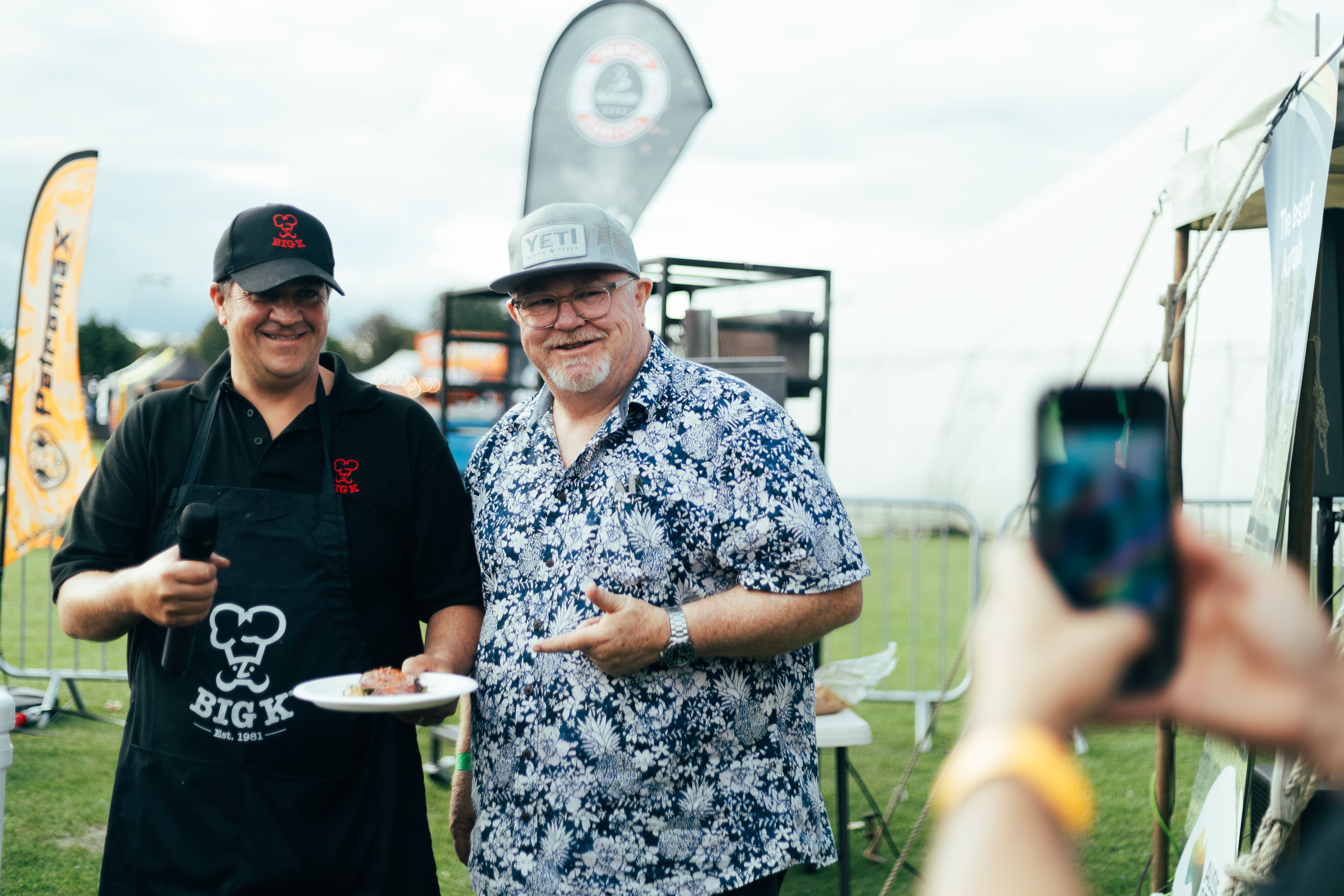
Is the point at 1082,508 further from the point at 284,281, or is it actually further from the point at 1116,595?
the point at 284,281

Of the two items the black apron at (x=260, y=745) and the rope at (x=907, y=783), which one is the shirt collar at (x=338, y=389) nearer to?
the black apron at (x=260, y=745)

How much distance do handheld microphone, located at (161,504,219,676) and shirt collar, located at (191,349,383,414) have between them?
38 cm

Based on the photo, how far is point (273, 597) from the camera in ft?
6.92

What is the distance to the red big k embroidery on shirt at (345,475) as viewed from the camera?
2.22m

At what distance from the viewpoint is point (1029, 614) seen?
0.57m

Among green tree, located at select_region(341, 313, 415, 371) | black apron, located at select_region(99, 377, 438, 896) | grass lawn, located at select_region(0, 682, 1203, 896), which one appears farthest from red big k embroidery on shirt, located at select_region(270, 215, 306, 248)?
green tree, located at select_region(341, 313, 415, 371)

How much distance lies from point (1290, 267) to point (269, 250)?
7.10 ft

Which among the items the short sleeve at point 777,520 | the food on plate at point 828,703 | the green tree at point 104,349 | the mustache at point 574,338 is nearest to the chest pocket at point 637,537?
the short sleeve at point 777,520

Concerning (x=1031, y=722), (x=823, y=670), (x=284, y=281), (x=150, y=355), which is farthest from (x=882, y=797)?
(x=150, y=355)

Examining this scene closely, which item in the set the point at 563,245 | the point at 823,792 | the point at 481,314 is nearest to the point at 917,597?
the point at 823,792

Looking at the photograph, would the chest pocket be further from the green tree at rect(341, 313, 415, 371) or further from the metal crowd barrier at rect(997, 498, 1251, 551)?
the green tree at rect(341, 313, 415, 371)

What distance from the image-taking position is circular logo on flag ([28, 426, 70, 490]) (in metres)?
5.80

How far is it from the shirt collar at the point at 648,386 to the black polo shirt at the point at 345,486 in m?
0.32

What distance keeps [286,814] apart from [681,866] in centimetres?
83
